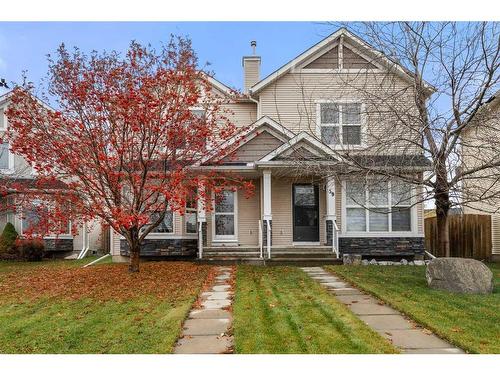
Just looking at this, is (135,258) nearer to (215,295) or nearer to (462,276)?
(215,295)

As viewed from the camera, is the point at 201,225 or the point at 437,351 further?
the point at 201,225

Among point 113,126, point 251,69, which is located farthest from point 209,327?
point 251,69

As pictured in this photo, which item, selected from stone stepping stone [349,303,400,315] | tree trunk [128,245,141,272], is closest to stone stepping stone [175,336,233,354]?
stone stepping stone [349,303,400,315]

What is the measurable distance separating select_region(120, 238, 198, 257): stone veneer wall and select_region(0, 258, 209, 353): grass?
193cm

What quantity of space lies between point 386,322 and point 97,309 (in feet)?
13.8

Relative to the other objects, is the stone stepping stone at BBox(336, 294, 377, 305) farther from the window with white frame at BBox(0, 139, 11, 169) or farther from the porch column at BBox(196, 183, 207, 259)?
the window with white frame at BBox(0, 139, 11, 169)

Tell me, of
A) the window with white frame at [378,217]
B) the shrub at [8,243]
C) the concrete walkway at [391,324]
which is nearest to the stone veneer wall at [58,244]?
the shrub at [8,243]

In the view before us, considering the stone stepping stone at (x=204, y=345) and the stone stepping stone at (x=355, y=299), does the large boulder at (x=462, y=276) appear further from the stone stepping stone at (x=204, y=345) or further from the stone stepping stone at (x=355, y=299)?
the stone stepping stone at (x=204, y=345)

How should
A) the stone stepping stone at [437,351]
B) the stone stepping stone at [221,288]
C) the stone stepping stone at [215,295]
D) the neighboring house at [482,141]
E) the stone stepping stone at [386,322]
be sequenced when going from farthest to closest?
the stone stepping stone at [221,288], the stone stepping stone at [215,295], the neighboring house at [482,141], the stone stepping stone at [386,322], the stone stepping stone at [437,351]

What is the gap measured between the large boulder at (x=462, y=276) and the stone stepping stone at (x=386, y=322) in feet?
7.31

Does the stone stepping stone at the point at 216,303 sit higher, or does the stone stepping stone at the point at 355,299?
the stone stepping stone at the point at 216,303

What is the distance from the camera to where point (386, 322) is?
6.16 m

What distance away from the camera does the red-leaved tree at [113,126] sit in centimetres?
962
